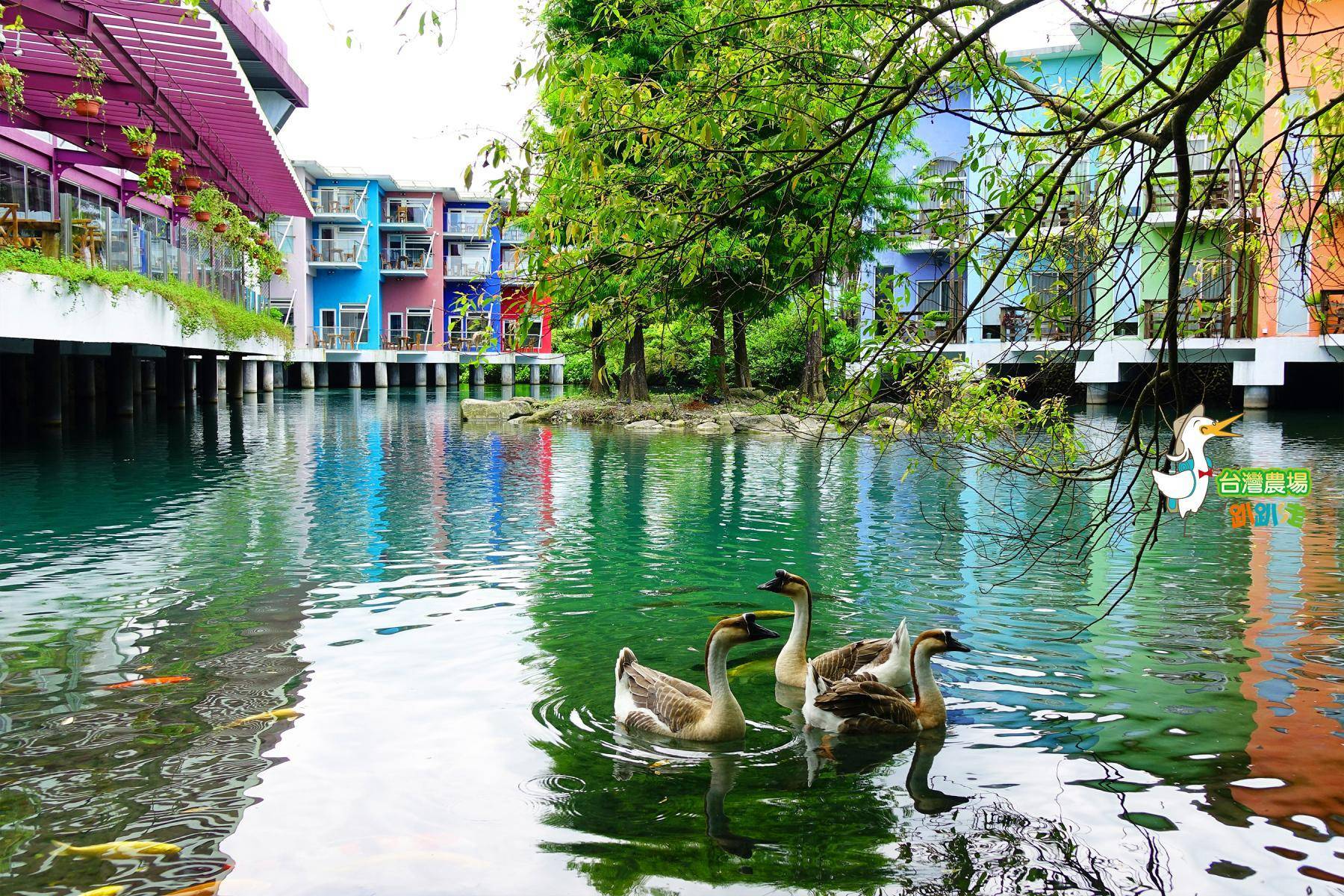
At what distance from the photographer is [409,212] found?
223 ft

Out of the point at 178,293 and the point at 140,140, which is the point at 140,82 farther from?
the point at 140,140

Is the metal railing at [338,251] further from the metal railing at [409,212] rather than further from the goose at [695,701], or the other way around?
the goose at [695,701]

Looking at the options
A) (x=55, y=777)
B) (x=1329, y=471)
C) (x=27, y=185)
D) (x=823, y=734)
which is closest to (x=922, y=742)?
(x=823, y=734)

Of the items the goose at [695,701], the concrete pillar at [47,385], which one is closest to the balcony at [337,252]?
the concrete pillar at [47,385]

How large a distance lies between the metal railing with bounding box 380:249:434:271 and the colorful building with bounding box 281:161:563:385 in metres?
0.06

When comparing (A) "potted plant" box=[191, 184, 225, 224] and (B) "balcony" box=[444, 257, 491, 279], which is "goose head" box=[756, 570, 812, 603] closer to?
(A) "potted plant" box=[191, 184, 225, 224]

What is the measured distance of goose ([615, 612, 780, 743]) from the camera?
6.54m

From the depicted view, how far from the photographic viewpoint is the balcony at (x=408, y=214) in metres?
67.4

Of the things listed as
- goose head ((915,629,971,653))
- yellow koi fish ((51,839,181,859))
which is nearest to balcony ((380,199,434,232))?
goose head ((915,629,971,653))

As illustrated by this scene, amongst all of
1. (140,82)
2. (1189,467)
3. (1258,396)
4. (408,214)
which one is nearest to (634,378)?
(140,82)

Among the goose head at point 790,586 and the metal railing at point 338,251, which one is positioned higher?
the metal railing at point 338,251

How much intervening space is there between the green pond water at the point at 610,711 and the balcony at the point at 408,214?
55.0 m

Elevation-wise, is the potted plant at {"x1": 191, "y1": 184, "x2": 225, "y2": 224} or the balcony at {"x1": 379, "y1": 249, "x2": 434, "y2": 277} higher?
the balcony at {"x1": 379, "y1": 249, "x2": 434, "y2": 277}

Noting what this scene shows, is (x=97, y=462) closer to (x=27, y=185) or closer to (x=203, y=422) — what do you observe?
(x=27, y=185)
